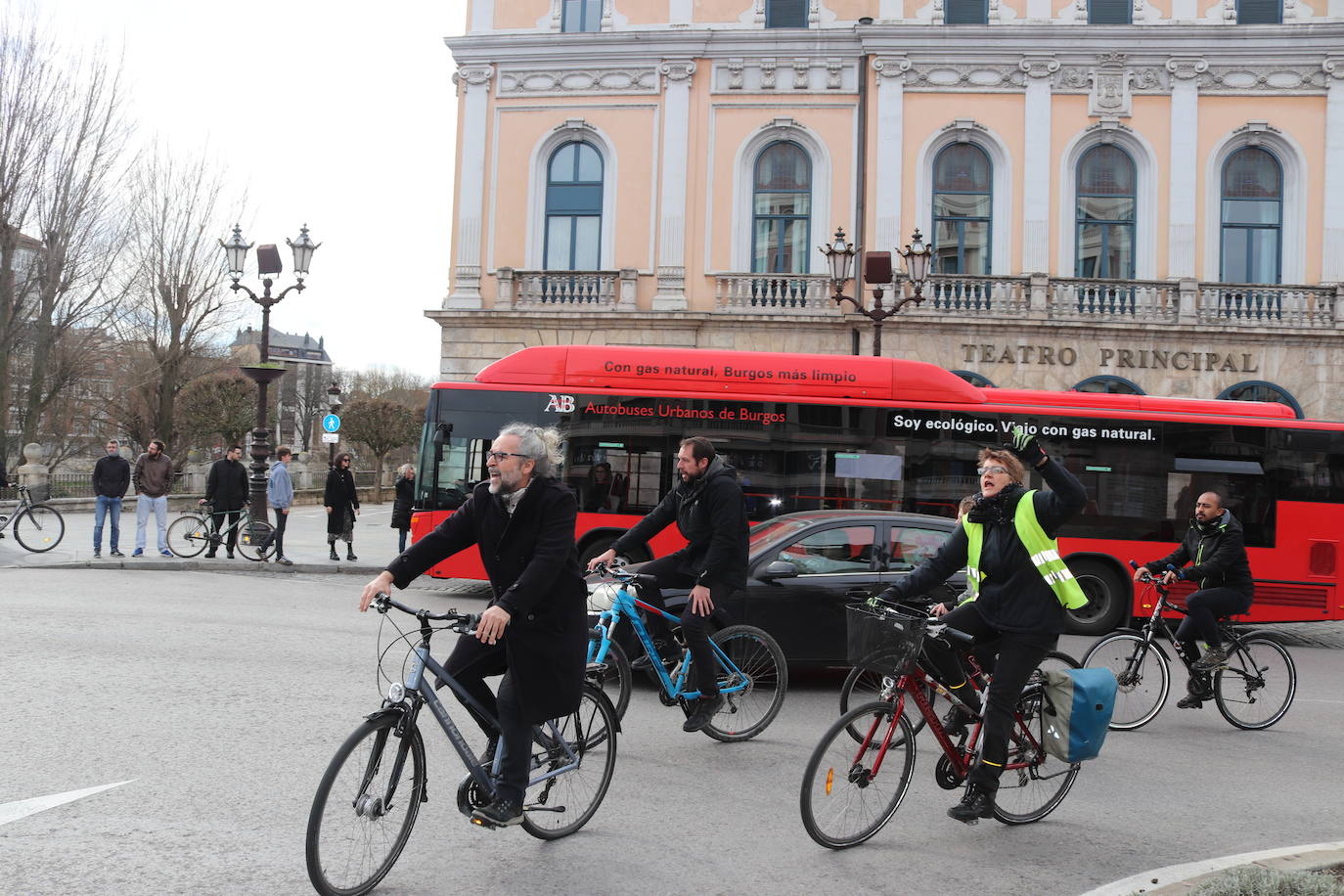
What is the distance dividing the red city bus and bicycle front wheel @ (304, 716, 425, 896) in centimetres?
896

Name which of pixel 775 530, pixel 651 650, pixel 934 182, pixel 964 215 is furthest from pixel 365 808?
pixel 934 182

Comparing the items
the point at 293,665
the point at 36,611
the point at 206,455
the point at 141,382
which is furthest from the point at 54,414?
the point at 293,665

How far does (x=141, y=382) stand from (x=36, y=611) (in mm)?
33718

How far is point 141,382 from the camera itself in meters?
41.2

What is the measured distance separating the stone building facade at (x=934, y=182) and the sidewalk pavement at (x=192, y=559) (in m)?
4.73

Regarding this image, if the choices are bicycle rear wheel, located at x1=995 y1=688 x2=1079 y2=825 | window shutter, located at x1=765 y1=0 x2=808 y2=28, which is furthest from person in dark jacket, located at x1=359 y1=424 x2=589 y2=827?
window shutter, located at x1=765 y1=0 x2=808 y2=28

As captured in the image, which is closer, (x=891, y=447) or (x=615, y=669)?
(x=615, y=669)

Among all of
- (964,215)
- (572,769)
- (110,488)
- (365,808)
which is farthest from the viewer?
(964,215)

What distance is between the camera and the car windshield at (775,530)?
8.51 metres

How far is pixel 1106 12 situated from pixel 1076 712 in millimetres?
22263

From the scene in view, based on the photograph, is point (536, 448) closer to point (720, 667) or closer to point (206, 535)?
point (720, 667)

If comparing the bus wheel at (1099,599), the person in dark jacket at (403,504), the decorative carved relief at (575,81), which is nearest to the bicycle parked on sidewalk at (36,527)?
the person in dark jacket at (403,504)

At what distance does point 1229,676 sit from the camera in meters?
7.87

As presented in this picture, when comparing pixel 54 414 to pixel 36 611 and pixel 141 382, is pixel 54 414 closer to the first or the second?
pixel 141 382
